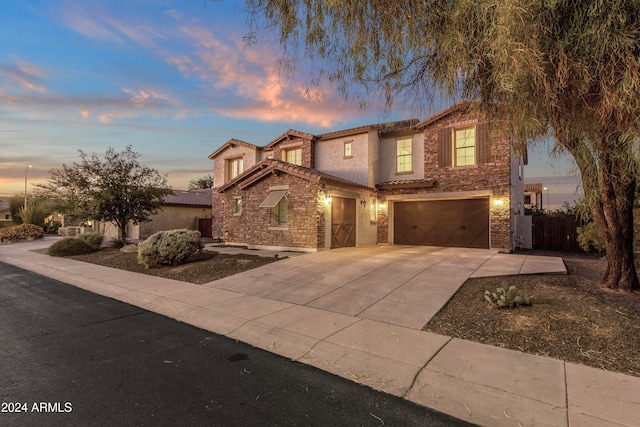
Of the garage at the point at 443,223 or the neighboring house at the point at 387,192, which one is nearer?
the neighboring house at the point at 387,192

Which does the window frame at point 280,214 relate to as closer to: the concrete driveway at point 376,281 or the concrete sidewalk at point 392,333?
the concrete driveway at point 376,281

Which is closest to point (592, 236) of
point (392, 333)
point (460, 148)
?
point (460, 148)

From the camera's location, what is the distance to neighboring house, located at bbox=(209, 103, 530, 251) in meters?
14.1

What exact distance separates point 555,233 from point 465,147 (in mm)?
6288

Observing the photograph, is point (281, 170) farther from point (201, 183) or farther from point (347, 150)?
point (201, 183)

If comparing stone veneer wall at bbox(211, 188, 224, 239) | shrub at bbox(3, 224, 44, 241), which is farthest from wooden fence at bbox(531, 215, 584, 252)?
shrub at bbox(3, 224, 44, 241)

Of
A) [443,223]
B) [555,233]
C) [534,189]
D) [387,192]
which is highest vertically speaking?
[534,189]

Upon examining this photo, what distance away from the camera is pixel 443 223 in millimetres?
16141

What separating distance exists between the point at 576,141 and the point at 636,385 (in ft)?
13.2

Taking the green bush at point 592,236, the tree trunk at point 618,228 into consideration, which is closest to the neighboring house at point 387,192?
the green bush at point 592,236

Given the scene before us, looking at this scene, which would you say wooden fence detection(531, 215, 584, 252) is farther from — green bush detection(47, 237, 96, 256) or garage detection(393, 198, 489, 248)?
green bush detection(47, 237, 96, 256)

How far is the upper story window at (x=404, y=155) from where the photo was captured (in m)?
16.9

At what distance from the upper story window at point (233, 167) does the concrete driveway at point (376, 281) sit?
42.9ft

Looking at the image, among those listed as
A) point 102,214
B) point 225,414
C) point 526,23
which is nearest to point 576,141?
point 526,23
